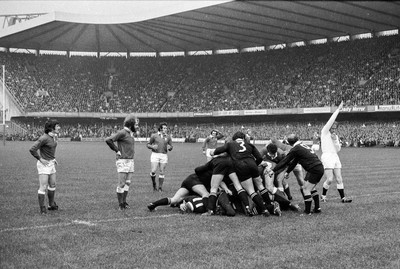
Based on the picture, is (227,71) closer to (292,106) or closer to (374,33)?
(292,106)

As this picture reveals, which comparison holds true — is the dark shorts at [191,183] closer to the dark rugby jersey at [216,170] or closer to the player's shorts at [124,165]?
the dark rugby jersey at [216,170]

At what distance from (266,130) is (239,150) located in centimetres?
4717

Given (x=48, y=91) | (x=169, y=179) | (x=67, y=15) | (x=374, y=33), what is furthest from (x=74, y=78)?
(x=169, y=179)

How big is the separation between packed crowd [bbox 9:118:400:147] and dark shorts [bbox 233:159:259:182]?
88.2 ft

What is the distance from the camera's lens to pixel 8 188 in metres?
13.6

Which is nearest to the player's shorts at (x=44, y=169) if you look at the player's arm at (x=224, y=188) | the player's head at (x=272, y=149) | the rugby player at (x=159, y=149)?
the player's arm at (x=224, y=188)

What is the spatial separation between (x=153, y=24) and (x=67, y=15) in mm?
9392

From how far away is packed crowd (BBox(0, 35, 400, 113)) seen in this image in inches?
2021

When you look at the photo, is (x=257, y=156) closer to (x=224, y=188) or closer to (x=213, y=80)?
(x=224, y=188)

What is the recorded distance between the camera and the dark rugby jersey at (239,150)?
30.9ft

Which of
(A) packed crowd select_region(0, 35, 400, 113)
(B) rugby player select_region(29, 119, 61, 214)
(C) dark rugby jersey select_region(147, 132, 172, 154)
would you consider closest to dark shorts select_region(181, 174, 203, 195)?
(B) rugby player select_region(29, 119, 61, 214)

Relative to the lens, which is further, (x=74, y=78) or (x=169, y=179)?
(x=74, y=78)

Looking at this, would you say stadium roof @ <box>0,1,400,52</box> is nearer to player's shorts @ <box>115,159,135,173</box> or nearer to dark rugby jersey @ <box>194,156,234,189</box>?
dark rugby jersey @ <box>194,156,234,189</box>

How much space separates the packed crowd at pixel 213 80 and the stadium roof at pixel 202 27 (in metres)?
1.89
